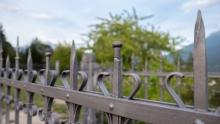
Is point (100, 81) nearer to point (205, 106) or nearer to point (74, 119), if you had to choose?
point (74, 119)

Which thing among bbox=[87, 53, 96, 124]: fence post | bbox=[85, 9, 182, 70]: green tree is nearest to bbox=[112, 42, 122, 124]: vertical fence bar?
bbox=[87, 53, 96, 124]: fence post

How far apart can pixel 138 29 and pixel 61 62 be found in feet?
46.3

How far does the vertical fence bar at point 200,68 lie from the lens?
0.61m

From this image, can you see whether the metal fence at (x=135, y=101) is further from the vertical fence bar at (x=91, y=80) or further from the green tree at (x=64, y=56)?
the green tree at (x=64, y=56)

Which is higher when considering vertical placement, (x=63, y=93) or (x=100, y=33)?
(x=100, y=33)

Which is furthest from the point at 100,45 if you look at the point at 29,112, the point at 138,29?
the point at 29,112

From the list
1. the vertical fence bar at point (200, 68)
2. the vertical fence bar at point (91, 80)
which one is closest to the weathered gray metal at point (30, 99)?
the vertical fence bar at point (200, 68)

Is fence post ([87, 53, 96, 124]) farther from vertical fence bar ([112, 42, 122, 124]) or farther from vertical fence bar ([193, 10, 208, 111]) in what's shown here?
vertical fence bar ([193, 10, 208, 111])

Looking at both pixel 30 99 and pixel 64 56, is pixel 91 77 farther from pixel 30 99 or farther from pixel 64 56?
pixel 64 56

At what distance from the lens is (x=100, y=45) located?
35.2 ft

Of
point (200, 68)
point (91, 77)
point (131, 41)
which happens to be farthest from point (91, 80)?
point (131, 41)

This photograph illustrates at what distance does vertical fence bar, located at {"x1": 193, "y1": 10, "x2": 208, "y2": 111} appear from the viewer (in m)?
0.61

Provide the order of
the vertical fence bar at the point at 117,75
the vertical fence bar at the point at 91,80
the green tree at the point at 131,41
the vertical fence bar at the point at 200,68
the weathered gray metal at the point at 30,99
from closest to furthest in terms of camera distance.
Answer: the vertical fence bar at the point at 200,68 → the vertical fence bar at the point at 117,75 → the weathered gray metal at the point at 30,99 → the vertical fence bar at the point at 91,80 → the green tree at the point at 131,41

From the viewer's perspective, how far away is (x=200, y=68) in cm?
62
